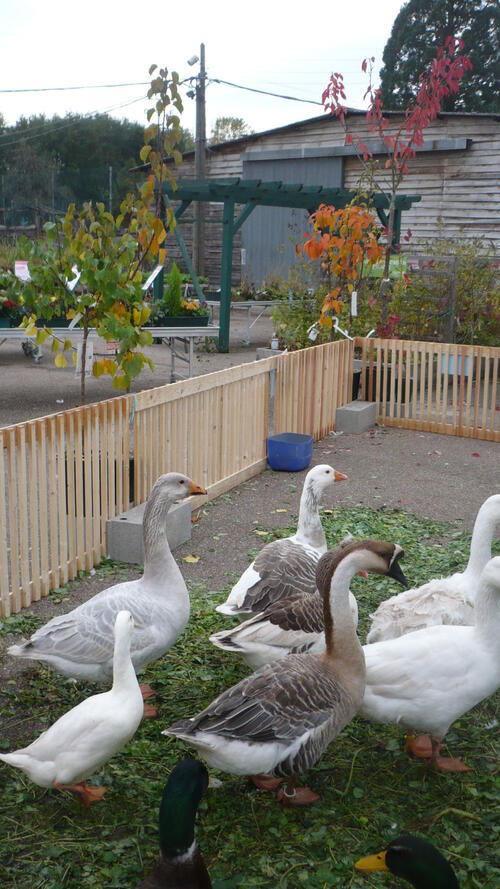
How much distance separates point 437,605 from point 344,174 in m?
22.3

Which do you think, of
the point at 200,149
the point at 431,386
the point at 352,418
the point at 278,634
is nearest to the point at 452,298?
the point at 431,386

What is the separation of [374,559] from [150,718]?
5.47 ft

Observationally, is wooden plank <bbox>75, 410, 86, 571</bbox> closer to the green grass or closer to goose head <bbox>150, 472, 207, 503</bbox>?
goose head <bbox>150, 472, 207, 503</bbox>

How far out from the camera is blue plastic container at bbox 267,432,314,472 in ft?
30.7

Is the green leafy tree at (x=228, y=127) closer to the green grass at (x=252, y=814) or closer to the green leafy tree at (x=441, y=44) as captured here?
the green leafy tree at (x=441, y=44)

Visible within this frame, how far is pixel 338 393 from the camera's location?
11516 mm

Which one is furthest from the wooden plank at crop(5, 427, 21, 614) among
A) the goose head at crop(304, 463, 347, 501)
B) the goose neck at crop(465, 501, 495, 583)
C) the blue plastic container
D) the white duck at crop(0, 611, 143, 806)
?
the blue plastic container

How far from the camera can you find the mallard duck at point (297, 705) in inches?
143

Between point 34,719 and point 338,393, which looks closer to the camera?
point 34,719

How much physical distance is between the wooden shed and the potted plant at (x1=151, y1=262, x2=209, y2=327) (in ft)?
13.4

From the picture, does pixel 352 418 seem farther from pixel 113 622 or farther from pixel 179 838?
pixel 179 838

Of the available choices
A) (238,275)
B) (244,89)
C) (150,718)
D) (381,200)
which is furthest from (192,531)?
(244,89)

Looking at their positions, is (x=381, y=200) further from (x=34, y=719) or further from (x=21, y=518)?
(x=34, y=719)

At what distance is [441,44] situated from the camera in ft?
131
